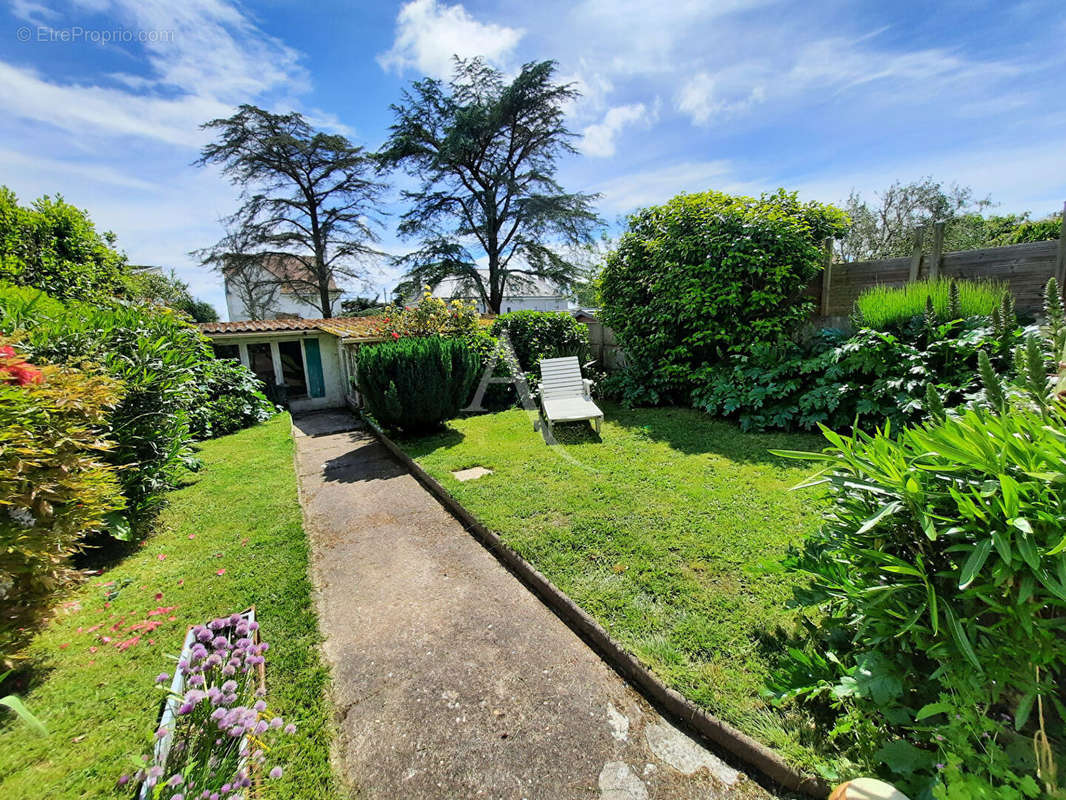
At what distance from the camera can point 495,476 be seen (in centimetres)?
525

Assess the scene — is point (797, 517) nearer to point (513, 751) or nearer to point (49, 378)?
point (513, 751)

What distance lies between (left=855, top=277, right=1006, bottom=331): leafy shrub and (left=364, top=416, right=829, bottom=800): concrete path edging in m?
5.71

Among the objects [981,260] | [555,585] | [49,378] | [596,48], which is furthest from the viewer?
[596,48]

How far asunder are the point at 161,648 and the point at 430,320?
7691mm

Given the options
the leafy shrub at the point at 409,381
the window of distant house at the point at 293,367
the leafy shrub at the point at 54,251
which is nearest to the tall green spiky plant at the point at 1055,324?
the leafy shrub at the point at 409,381

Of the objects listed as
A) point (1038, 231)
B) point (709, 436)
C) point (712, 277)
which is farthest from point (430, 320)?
point (1038, 231)

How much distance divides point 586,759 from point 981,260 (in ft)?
23.6

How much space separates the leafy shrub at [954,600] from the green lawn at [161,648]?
7.55 ft

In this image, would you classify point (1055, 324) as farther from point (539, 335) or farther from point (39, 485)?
point (539, 335)

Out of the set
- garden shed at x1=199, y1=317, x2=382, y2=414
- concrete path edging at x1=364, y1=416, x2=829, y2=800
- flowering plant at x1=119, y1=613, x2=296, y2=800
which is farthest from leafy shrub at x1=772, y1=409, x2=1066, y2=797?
garden shed at x1=199, y1=317, x2=382, y2=414

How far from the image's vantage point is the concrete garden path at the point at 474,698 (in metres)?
1.78

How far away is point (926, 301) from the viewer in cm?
510

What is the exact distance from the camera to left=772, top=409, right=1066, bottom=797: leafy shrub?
129 centimetres

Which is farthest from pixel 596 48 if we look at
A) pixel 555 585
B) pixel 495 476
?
pixel 555 585
